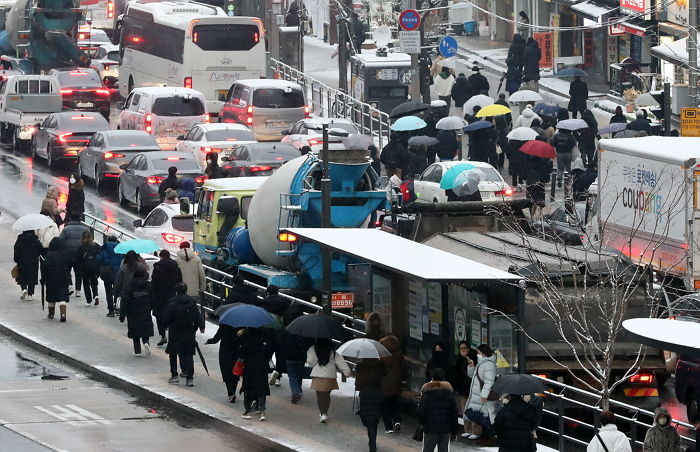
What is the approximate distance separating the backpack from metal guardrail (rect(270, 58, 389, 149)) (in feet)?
40.9

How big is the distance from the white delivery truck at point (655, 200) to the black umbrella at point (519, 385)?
664 cm

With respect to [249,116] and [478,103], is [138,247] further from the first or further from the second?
[249,116]

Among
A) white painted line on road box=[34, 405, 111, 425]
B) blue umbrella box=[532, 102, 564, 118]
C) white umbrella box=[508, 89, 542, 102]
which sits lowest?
white painted line on road box=[34, 405, 111, 425]

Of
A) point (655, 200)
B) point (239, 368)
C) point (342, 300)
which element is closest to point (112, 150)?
point (342, 300)

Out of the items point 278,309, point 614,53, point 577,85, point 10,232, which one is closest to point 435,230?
point 278,309

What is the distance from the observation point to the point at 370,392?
21.6 meters

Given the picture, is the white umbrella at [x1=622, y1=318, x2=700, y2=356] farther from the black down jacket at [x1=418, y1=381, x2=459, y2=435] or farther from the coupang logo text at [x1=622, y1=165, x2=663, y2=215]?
the coupang logo text at [x1=622, y1=165, x2=663, y2=215]

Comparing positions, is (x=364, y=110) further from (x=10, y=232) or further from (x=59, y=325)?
(x=59, y=325)

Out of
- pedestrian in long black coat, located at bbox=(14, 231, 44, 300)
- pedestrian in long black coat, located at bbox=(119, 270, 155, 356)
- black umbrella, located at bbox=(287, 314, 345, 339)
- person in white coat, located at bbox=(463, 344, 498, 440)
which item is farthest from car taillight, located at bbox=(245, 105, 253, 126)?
person in white coat, located at bbox=(463, 344, 498, 440)

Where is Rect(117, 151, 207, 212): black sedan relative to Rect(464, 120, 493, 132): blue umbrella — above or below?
below

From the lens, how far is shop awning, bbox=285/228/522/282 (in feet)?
67.4

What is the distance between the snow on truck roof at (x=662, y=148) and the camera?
2750cm

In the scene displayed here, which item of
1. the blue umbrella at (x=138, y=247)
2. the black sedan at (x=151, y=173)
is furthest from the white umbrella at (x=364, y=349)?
the black sedan at (x=151, y=173)

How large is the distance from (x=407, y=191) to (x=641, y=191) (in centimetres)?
787
